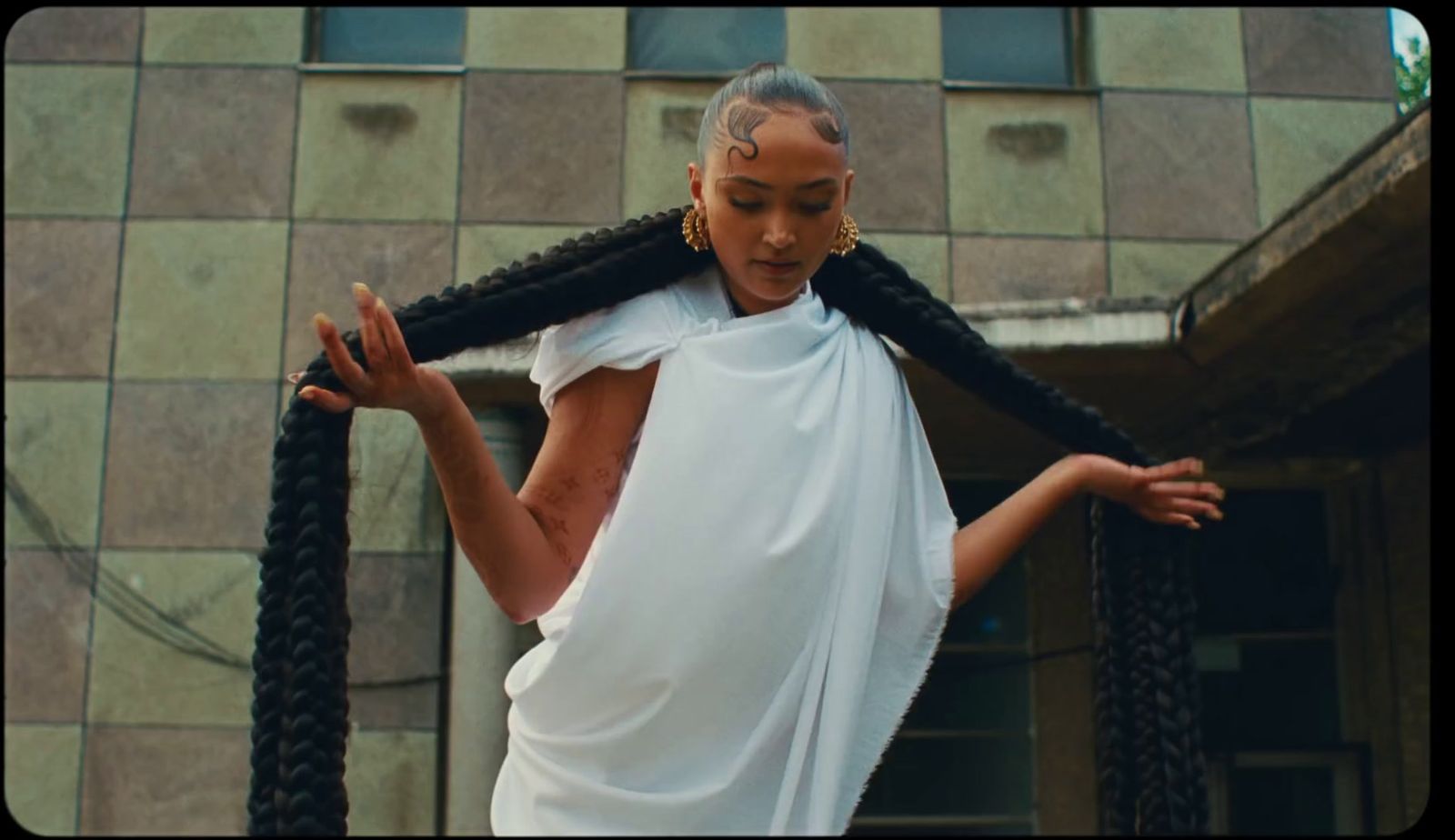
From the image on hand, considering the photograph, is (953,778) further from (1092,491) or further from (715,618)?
(715,618)

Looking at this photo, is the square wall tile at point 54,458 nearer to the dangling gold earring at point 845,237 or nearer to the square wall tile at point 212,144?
the square wall tile at point 212,144

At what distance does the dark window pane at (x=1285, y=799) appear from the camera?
645 cm

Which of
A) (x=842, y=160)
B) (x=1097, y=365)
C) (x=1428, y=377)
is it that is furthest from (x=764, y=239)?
(x=1428, y=377)

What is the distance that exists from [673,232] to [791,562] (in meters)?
0.55

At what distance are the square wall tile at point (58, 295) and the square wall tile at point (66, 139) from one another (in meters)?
0.10

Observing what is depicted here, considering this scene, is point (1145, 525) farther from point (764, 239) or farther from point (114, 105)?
point (114, 105)

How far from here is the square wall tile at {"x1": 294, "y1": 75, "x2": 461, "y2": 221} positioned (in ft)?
20.6

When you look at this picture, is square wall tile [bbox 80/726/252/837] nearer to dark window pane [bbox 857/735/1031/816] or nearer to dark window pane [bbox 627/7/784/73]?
dark window pane [bbox 857/735/1031/816]

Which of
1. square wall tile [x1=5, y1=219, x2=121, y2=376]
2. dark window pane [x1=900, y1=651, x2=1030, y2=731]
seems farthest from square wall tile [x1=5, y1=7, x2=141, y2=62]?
dark window pane [x1=900, y1=651, x2=1030, y2=731]

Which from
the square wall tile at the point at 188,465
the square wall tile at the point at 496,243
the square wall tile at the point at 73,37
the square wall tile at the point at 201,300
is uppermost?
the square wall tile at the point at 73,37

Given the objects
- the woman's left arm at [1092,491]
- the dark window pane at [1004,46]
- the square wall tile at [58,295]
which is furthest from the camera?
the dark window pane at [1004,46]

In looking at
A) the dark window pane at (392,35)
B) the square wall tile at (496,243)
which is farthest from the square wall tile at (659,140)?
the dark window pane at (392,35)

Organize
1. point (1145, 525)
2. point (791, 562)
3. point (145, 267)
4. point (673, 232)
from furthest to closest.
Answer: point (145, 267)
point (1145, 525)
point (673, 232)
point (791, 562)

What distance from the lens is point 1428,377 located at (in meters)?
5.03
